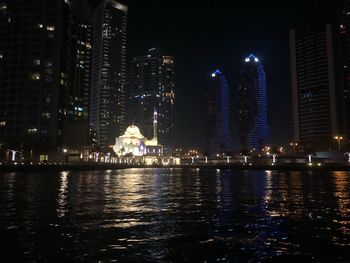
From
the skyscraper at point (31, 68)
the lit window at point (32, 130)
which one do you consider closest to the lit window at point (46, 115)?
the skyscraper at point (31, 68)

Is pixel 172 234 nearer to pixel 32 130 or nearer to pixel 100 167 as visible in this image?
pixel 32 130

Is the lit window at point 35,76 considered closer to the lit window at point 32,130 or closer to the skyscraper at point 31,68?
the skyscraper at point 31,68

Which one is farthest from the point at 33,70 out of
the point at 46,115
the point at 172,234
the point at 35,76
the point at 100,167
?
the point at 172,234

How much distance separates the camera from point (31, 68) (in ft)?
484

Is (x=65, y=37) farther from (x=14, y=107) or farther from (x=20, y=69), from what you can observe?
(x=14, y=107)

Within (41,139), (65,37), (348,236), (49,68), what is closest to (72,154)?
(41,139)

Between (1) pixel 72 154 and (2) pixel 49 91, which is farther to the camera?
(1) pixel 72 154

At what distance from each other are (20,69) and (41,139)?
31983 millimetres

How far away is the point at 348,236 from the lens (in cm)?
1706

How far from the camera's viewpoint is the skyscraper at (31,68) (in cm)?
14362

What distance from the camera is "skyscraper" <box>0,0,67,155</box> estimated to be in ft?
471

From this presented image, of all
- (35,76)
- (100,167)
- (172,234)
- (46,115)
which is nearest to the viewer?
(172,234)

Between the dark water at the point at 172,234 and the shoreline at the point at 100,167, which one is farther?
the shoreline at the point at 100,167

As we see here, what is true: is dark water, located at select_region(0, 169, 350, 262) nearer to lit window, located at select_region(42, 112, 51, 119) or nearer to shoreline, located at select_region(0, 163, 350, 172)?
shoreline, located at select_region(0, 163, 350, 172)
